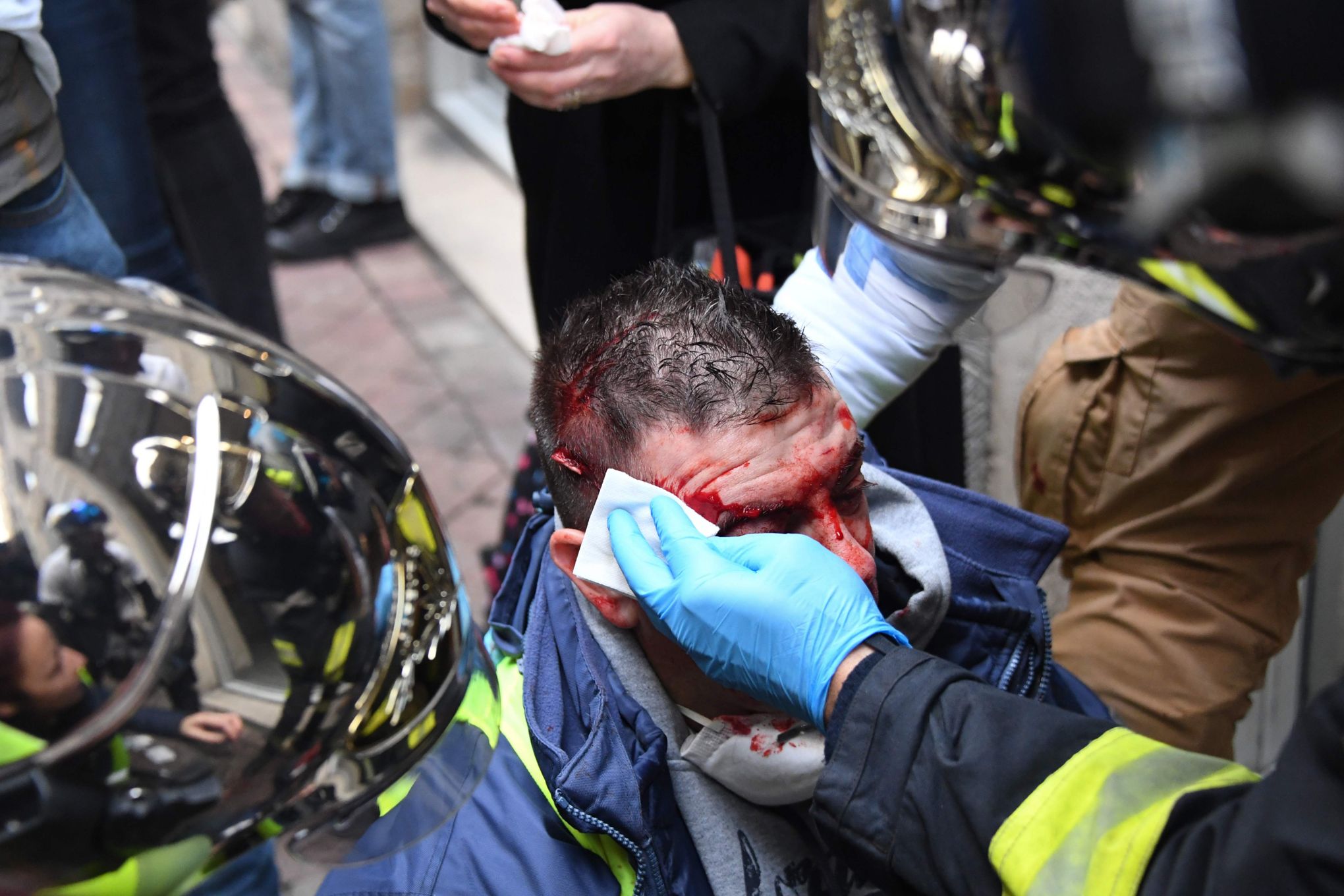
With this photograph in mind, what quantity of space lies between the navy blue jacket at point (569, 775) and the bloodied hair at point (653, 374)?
0.56 feet

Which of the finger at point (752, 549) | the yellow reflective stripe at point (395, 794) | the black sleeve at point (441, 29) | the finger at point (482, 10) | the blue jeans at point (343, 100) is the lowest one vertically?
the blue jeans at point (343, 100)

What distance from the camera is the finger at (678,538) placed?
4.50ft

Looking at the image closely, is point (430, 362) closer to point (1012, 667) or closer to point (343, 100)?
point (343, 100)

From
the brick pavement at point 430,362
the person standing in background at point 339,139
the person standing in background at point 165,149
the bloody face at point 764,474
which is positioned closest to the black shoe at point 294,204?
the person standing in background at point 339,139

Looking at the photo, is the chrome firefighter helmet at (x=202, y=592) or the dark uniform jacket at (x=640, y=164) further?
the dark uniform jacket at (x=640, y=164)

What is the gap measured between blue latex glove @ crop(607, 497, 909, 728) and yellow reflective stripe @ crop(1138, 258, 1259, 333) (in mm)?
502

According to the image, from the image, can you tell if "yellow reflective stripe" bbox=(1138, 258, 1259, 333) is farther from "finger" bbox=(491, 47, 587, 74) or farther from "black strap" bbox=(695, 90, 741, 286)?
"finger" bbox=(491, 47, 587, 74)

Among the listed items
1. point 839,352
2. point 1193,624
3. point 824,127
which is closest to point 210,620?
point 824,127

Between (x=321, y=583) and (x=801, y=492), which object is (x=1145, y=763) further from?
(x=321, y=583)

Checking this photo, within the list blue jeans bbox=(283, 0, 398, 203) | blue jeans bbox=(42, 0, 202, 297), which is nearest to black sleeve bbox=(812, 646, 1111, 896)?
blue jeans bbox=(42, 0, 202, 297)

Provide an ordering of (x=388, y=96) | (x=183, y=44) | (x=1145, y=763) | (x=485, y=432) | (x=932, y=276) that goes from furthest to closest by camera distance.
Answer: (x=388, y=96), (x=485, y=432), (x=183, y=44), (x=932, y=276), (x=1145, y=763)

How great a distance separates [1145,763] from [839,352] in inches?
30.0

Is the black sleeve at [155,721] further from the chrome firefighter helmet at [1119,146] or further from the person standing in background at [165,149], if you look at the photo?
the person standing in background at [165,149]

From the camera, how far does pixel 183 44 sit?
3.23 metres
